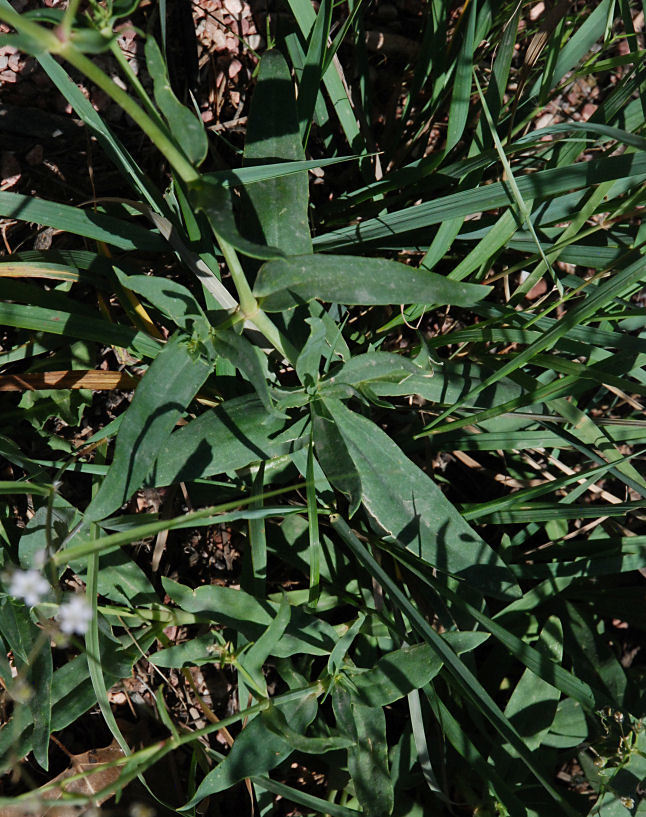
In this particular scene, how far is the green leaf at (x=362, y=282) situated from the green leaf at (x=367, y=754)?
1.18 m

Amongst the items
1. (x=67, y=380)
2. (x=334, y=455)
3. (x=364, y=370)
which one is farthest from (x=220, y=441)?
(x=67, y=380)

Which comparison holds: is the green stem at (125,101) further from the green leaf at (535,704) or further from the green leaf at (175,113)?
the green leaf at (535,704)

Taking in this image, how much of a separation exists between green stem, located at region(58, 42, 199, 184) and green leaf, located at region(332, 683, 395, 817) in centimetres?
153

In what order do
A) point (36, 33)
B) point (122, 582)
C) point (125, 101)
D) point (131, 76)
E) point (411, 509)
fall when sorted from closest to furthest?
1. point (36, 33)
2. point (125, 101)
3. point (131, 76)
4. point (411, 509)
5. point (122, 582)

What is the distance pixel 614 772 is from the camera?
222 cm

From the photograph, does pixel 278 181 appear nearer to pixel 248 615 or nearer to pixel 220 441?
pixel 220 441

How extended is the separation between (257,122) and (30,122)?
1.29 metres

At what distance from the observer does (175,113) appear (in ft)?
4.85

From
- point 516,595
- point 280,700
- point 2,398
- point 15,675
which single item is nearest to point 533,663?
point 516,595

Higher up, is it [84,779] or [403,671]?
[403,671]

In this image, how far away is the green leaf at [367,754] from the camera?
2045 millimetres

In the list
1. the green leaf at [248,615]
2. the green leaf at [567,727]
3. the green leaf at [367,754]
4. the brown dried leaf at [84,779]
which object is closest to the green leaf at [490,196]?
the green leaf at [248,615]

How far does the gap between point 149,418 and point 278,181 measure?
2.67ft

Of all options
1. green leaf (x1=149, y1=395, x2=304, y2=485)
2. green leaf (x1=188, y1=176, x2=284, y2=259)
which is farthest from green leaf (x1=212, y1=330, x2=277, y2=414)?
green leaf (x1=188, y1=176, x2=284, y2=259)
